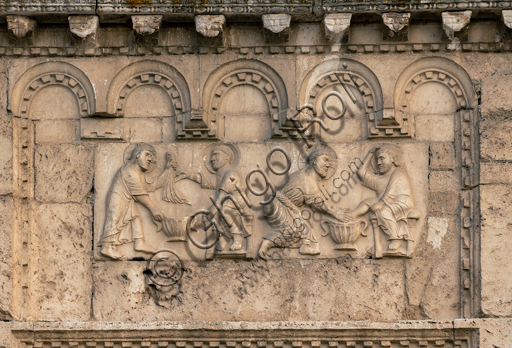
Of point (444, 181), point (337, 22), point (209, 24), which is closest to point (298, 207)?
point (444, 181)

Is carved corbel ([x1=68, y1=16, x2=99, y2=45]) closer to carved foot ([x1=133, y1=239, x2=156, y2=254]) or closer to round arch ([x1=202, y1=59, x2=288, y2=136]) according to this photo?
round arch ([x1=202, y1=59, x2=288, y2=136])

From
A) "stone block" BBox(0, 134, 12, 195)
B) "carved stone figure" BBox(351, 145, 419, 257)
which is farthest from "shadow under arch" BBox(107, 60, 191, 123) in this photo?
"carved stone figure" BBox(351, 145, 419, 257)

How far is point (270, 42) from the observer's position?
29.0 ft

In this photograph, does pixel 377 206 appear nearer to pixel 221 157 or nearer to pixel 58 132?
pixel 221 157

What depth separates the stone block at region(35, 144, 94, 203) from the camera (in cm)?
883

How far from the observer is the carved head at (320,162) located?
870 centimetres

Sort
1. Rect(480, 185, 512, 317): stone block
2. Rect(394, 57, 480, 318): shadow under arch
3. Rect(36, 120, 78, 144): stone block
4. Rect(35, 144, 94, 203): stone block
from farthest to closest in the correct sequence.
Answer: Rect(36, 120, 78, 144): stone block, Rect(35, 144, 94, 203): stone block, Rect(394, 57, 480, 318): shadow under arch, Rect(480, 185, 512, 317): stone block

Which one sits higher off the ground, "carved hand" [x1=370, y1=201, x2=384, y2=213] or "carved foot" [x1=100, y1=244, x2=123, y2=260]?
"carved hand" [x1=370, y1=201, x2=384, y2=213]

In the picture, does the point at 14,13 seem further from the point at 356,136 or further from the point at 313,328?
the point at 313,328

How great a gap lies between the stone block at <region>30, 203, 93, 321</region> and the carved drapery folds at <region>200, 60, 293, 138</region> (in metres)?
1.26

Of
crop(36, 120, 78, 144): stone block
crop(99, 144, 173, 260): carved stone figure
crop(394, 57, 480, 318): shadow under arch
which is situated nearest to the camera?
crop(394, 57, 480, 318): shadow under arch

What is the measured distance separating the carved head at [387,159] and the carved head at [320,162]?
0.47m

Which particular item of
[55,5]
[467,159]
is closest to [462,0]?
[467,159]

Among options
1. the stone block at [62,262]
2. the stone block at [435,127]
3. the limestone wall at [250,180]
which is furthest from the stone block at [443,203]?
the stone block at [62,262]
